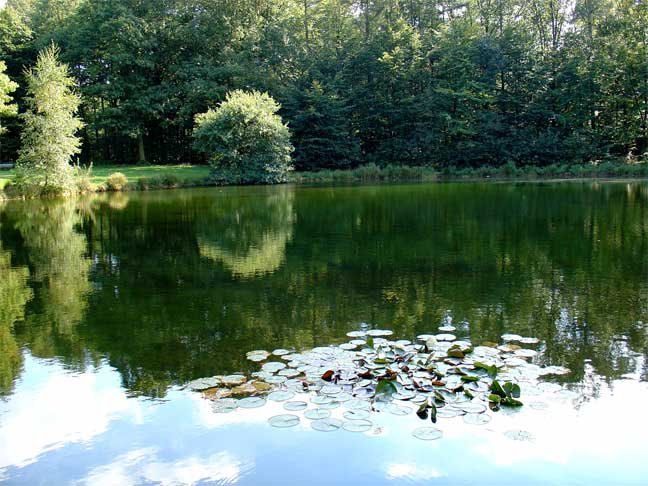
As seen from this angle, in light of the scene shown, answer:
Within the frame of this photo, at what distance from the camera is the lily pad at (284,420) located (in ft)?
17.1

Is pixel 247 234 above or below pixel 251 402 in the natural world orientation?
above

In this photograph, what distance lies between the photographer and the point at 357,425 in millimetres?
5109

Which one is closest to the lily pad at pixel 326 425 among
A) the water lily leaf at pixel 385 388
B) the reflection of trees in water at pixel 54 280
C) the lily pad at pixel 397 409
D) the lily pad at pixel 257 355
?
the lily pad at pixel 397 409

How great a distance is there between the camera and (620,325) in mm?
7762

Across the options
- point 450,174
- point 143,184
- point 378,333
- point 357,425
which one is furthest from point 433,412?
point 450,174

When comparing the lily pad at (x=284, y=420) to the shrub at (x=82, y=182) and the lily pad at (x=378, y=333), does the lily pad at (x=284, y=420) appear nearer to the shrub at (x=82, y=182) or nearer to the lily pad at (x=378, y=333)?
the lily pad at (x=378, y=333)

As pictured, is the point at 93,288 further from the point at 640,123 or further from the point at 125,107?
the point at 640,123

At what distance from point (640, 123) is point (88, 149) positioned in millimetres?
46671

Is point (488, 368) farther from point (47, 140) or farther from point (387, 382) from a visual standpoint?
point (47, 140)

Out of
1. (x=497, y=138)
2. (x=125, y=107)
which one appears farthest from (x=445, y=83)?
(x=125, y=107)

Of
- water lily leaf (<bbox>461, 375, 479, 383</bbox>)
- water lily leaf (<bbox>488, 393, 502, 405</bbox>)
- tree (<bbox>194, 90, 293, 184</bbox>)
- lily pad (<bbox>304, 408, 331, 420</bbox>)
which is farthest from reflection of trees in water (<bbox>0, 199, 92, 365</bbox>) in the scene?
tree (<bbox>194, 90, 293, 184</bbox>)

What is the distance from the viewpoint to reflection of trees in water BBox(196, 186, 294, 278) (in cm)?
1298

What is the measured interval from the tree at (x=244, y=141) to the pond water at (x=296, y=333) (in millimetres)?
22048

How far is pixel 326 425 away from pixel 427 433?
0.83 m
